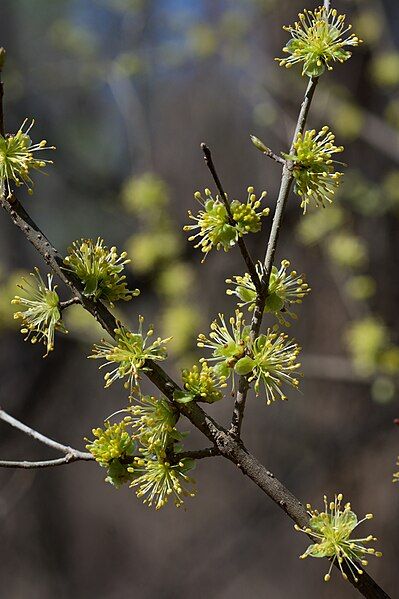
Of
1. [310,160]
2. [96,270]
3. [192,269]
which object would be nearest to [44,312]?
[96,270]

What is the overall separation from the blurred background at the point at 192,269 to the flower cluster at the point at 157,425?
3.53 ft

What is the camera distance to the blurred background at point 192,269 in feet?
7.46

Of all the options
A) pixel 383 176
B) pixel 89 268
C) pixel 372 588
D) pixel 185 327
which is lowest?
pixel 372 588

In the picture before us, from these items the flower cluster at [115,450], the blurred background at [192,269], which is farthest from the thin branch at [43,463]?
the blurred background at [192,269]

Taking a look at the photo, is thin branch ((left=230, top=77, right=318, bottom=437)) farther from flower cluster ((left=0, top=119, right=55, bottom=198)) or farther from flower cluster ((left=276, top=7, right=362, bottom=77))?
flower cluster ((left=0, top=119, right=55, bottom=198))

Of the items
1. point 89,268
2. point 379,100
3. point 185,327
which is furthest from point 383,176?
point 89,268

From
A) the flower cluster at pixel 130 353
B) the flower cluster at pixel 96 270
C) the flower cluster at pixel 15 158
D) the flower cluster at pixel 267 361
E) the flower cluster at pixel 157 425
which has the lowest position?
the flower cluster at pixel 267 361

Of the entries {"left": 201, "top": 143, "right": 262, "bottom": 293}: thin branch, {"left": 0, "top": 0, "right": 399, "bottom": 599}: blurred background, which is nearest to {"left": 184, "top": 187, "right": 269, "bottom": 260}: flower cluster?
{"left": 201, "top": 143, "right": 262, "bottom": 293}: thin branch

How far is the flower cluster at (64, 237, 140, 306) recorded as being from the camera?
0.67 m

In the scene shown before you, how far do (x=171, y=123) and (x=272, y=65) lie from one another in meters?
1.23

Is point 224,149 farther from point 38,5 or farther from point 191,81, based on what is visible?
point 38,5

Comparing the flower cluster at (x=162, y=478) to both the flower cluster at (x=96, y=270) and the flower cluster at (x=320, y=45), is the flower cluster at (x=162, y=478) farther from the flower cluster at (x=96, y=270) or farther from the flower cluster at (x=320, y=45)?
the flower cluster at (x=320, y=45)

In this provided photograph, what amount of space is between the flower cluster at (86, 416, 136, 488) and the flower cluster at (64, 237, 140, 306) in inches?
4.5

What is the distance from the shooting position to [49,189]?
3.73 metres
